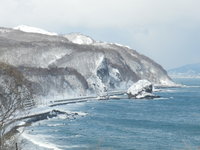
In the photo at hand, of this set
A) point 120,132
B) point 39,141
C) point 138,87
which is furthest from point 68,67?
point 39,141

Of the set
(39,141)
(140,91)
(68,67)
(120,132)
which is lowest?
(120,132)

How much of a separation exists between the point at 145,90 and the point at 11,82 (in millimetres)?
114733

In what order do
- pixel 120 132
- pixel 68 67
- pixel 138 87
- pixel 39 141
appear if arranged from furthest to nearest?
pixel 68 67
pixel 138 87
pixel 120 132
pixel 39 141

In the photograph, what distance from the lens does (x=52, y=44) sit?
577 feet

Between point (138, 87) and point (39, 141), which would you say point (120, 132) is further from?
point (138, 87)

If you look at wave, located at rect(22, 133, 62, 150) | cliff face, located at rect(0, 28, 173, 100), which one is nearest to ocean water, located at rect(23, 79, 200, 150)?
wave, located at rect(22, 133, 62, 150)

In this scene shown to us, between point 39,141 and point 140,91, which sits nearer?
point 39,141

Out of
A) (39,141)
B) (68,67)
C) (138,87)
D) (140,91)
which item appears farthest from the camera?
(68,67)

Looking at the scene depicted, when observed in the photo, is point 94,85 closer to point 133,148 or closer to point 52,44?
point 52,44

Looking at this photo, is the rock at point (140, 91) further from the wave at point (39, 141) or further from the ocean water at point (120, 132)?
the wave at point (39, 141)

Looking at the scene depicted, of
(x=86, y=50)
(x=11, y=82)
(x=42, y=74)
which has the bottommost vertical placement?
(x=11, y=82)

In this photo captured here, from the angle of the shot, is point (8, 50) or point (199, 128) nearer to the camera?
point (199, 128)

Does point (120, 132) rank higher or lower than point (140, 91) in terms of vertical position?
lower

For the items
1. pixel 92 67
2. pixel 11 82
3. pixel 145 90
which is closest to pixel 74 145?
pixel 11 82
